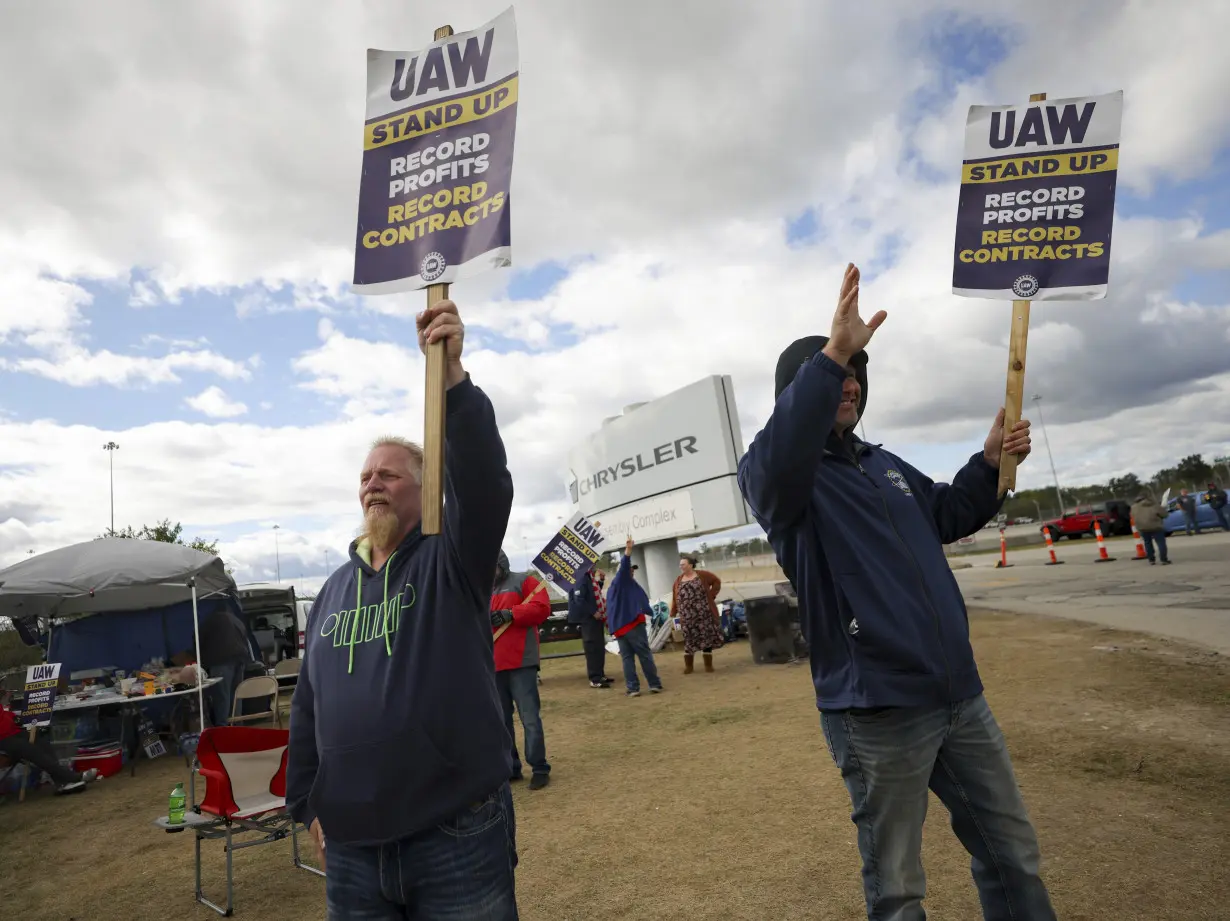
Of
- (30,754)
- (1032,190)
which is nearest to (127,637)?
(30,754)

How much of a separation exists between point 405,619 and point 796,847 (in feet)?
11.0

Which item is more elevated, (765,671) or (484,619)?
(484,619)

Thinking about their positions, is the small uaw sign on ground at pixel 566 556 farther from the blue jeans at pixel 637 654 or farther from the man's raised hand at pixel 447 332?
the man's raised hand at pixel 447 332

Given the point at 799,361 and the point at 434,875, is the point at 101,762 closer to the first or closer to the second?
the point at 434,875

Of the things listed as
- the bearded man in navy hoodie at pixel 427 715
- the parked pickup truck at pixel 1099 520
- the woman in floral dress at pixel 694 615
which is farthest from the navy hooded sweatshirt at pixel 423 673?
the parked pickup truck at pixel 1099 520

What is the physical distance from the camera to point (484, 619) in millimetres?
2129

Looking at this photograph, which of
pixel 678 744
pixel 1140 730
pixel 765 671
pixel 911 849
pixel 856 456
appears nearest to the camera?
pixel 911 849

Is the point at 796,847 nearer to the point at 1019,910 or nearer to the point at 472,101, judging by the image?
the point at 1019,910

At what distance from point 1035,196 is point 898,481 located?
5.23 ft

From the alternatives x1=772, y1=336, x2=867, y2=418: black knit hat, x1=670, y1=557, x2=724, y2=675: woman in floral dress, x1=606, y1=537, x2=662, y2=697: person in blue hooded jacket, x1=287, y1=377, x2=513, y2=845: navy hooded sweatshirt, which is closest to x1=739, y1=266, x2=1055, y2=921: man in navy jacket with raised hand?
x1=772, y1=336, x2=867, y2=418: black knit hat

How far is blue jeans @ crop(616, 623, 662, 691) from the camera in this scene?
10.5 m

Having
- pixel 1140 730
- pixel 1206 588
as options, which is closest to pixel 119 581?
pixel 1140 730

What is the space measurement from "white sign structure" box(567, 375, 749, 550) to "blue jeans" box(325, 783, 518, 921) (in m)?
15.5

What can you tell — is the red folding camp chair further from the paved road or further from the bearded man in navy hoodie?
the paved road
